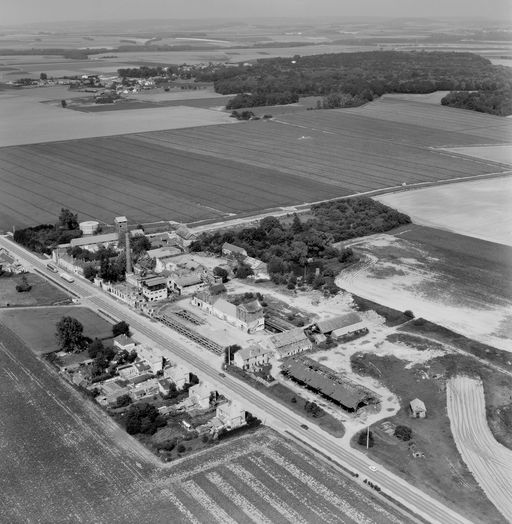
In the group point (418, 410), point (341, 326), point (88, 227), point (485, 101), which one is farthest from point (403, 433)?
point (485, 101)

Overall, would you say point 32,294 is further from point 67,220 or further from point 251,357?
point 251,357

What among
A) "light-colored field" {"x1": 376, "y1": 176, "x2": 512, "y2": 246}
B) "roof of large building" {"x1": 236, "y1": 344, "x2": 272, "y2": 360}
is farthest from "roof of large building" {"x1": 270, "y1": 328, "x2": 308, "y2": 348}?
"light-colored field" {"x1": 376, "y1": 176, "x2": 512, "y2": 246}

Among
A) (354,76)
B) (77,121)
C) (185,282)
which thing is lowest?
(185,282)

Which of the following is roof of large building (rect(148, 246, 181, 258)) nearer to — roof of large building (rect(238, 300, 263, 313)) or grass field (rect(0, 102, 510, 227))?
grass field (rect(0, 102, 510, 227))

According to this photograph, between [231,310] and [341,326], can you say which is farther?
[231,310]

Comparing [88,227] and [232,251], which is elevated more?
[88,227]

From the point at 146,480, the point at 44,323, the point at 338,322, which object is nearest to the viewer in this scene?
the point at 146,480

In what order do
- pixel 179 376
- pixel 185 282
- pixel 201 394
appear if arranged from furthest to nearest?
pixel 185 282
pixel 179 376
pixel 201 394
